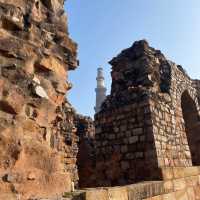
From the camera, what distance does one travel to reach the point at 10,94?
151 cm

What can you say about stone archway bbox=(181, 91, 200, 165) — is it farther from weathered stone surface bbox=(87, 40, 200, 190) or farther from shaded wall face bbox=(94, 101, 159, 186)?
shaded wall face bbox=(94, 101, 159, 186)

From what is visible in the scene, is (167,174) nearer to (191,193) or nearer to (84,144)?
(191,193)

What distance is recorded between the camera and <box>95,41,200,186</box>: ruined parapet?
16.1 ft

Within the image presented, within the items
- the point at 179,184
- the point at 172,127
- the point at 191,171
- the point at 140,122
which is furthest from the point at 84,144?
the point at 179,184

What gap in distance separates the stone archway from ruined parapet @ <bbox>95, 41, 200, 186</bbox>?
1573mm

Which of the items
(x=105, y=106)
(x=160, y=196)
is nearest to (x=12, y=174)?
(x=160, y=196)

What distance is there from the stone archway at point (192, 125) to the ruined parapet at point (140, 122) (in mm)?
1573

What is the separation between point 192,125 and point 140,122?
4.02 meters

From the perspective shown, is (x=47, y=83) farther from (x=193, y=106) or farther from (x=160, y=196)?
(x=193, y=106)

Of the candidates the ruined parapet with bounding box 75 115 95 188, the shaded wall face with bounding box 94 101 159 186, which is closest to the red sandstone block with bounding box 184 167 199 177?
the shaded wall face with bounding box 94 101 159 186

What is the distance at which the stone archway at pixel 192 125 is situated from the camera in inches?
326

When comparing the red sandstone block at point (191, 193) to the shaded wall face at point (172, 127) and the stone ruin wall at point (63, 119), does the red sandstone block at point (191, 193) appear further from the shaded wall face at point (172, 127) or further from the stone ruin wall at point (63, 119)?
the shaded wall face at point (172, 127)

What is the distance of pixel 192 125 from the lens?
8.42 meters

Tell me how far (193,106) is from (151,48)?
2.87 metres
